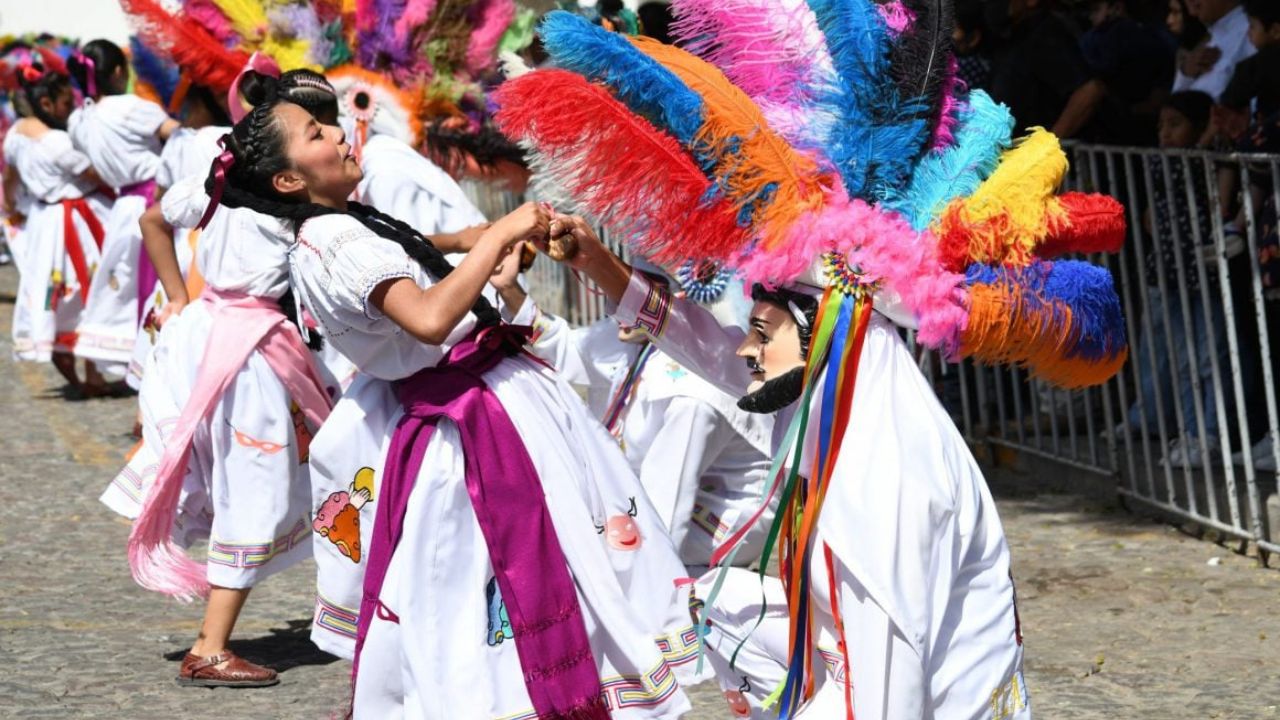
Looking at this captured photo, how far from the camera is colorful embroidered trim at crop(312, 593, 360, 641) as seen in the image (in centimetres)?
427

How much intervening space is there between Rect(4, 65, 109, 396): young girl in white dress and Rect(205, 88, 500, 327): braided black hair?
748cm

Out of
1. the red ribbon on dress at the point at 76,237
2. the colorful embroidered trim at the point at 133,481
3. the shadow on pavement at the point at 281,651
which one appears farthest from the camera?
the red ribbon on dress at the point at 76,237

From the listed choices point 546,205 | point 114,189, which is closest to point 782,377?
point 546,205

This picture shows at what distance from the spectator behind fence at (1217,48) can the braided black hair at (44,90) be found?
23.8 feet

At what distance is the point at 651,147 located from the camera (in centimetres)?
348

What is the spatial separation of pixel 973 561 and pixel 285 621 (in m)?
3.35

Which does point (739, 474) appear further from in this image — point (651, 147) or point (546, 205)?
point (651, 147)

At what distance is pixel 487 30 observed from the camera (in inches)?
271

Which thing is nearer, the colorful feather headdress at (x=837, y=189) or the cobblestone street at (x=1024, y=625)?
the colorful feather headdress at (x=837, y=189)

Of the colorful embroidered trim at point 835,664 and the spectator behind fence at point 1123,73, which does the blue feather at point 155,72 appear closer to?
the spectator behind fence at point 1123,73

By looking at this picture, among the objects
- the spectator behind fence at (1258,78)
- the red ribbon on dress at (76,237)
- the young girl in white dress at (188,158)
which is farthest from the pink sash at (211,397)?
the red ribbon on dress at (76,237)

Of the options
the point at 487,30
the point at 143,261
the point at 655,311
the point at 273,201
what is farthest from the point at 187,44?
the point at 143,261

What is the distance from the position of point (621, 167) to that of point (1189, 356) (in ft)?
13.2

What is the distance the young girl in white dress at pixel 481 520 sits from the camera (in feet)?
12.7
